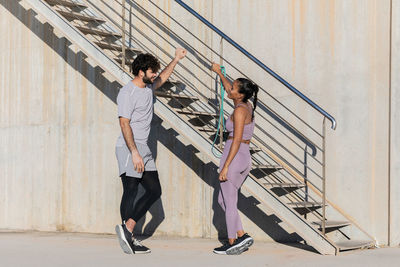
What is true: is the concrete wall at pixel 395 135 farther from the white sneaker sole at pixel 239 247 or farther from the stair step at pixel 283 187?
the white sneaker sole at pixel 239 247

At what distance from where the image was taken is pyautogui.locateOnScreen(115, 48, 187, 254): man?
580 cm

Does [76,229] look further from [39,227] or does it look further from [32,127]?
[32,127]

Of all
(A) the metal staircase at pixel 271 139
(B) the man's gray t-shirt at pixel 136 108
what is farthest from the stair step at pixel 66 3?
(B) the man's gray t-shirt at pixel 136 108

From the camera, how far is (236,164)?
19.3 feet

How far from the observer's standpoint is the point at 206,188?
7.34 metres

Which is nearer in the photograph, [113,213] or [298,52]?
[298,52]

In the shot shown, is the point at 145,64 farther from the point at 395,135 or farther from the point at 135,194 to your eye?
the point at 395,135

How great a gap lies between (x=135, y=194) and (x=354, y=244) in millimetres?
2081

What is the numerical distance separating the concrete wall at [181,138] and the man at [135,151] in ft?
4.86

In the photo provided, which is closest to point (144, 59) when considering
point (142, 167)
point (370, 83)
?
point (142, 167)

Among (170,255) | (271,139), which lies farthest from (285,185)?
(170,255)

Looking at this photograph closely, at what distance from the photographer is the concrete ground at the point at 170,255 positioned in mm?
5387

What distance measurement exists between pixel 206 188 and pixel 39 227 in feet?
8.47

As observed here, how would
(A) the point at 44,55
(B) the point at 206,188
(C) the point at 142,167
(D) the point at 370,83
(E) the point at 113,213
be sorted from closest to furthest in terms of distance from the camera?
(C) the point at 142,167 → (D) the point at 370,83 → (B) the point at 206,188 → (E) the point at 113,213 → (A) the point at 44,55
